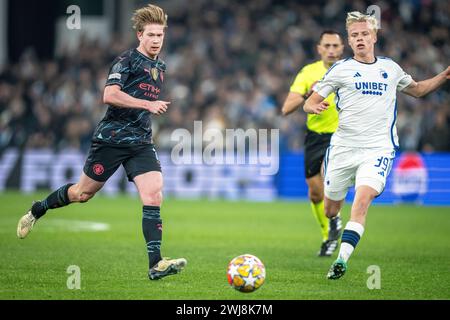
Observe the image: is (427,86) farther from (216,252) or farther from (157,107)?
(216,252)

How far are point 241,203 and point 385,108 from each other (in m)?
12.3

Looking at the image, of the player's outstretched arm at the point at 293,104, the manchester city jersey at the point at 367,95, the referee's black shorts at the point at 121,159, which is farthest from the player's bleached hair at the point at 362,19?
the referee's black shorts at the point at 121,159

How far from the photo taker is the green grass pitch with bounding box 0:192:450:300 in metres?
7.95

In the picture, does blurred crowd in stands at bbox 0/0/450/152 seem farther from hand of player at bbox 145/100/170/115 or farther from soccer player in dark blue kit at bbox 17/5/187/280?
hand of player at bbox 145/100/170/115

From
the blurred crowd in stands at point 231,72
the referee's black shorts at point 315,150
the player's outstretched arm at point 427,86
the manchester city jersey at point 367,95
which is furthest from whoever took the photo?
the blurred crowd in stands at point 231,72

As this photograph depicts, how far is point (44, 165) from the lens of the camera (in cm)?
2391

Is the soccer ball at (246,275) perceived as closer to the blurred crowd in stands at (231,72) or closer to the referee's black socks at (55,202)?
the referee's black socks at (55,202)

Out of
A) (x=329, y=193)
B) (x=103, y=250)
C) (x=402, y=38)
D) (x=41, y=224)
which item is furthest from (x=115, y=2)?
(x=329, y=193)

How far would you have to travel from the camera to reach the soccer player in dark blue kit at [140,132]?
8.55m

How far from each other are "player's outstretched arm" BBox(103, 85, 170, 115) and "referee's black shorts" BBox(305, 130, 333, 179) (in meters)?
3.63

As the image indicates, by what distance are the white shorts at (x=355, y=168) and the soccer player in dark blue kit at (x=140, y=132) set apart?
1863 mm

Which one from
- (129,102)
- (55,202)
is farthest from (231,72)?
(129,102)

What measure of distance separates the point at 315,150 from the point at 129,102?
385 cm

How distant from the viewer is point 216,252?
11.4 m
